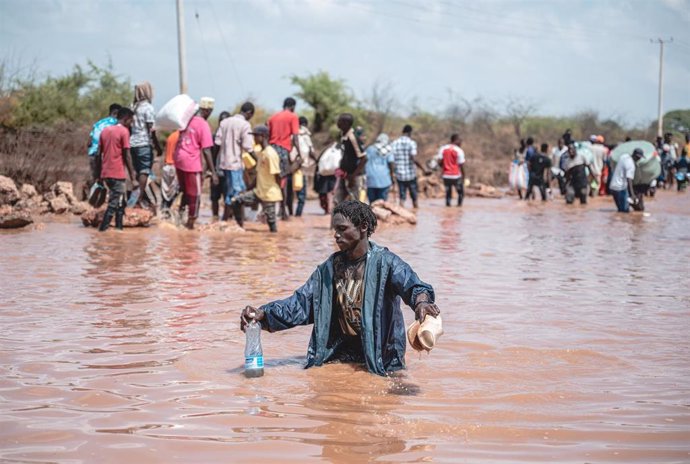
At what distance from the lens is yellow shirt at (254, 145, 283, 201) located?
1295 cm

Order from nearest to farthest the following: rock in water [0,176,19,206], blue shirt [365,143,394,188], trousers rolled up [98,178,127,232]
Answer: trousers rolled up [98,178,127,232], rock in water [0,176,19,206], blue shirt [365,143,394,188]

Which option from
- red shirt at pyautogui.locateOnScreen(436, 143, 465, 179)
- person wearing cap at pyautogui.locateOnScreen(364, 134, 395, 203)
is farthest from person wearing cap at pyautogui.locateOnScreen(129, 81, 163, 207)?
red shirt at pyautogui.locateOnScreen(436, 143, 465, 179)

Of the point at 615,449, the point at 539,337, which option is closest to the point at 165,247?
the point at 539,337

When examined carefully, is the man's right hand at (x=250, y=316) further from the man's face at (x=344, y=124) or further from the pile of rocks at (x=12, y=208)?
the pile of rocks at (x=12, y=208)

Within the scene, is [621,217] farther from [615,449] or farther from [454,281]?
[615,449]

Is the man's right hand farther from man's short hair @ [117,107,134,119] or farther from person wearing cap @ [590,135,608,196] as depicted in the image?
person wearing cap @ [590,135,608,196]

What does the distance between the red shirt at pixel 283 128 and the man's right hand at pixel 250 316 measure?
9.62 meters

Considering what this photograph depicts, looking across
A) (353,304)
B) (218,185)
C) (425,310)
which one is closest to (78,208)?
(218,185)

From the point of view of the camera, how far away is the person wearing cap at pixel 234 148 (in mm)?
13859

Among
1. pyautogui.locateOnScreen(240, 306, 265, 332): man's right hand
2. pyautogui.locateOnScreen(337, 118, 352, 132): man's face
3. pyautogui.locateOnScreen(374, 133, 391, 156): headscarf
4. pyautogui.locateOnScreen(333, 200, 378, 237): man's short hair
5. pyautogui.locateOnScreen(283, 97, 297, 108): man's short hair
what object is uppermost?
pyautogui.locateOnScreen(283, 97, 297, 108): man's short hair

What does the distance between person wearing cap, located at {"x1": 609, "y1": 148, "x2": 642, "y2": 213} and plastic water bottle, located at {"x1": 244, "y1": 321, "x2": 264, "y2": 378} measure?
14.6 metres

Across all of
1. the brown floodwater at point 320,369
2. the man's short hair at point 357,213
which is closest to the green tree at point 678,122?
the brown floodwater at point 320,369

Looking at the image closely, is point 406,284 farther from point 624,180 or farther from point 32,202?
point 624,180

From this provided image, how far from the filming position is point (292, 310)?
5.20 metres
